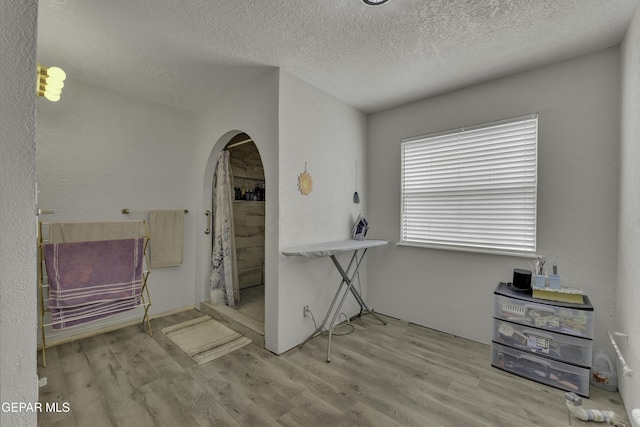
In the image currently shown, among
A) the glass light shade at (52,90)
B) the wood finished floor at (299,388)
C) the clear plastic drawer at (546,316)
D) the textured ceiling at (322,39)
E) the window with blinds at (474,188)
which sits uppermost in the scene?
the textured ceiling at (322,39)

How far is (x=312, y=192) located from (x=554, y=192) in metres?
2.14

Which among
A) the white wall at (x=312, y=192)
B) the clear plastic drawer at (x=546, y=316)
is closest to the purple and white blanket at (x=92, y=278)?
the white wall at (x=312, y=192)

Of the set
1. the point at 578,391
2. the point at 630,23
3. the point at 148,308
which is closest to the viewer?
the point at 630,23

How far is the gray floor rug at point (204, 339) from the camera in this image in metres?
2.44

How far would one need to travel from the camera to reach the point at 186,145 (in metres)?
3.49

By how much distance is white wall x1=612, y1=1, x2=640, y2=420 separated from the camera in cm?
158

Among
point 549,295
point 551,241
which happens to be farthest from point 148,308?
Answer: point 551,241

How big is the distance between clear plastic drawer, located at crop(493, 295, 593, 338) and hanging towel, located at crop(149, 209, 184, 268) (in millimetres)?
3429

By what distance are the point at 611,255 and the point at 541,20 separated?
1798mm

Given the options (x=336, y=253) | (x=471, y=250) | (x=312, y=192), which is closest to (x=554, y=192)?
(x=471, y=250)

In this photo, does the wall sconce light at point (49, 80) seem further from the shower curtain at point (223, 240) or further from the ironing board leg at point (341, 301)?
the ironing board leg at point (341, 301)

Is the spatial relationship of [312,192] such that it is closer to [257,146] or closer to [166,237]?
[257,146]

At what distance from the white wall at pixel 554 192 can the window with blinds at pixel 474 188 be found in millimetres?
84

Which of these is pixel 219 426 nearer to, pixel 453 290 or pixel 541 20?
pixel 453 290
